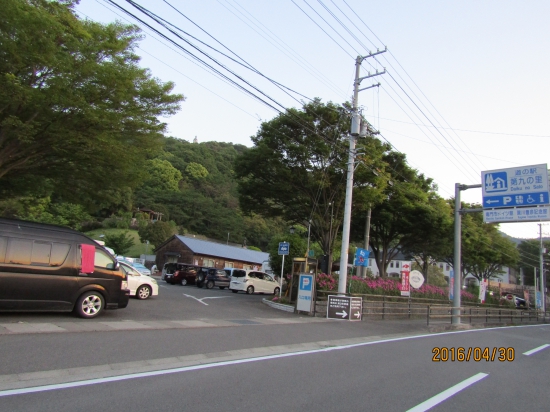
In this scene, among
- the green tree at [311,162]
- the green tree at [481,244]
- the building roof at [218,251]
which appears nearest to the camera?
the green tree at [311,162]

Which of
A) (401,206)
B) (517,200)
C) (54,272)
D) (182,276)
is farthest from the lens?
(182,276)

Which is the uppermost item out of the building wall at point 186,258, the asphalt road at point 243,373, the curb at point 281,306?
the building wall at point 186,258

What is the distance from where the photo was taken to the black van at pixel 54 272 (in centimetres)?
956

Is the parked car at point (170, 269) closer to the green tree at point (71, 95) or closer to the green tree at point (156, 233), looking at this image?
the green tree at point (71, 95)

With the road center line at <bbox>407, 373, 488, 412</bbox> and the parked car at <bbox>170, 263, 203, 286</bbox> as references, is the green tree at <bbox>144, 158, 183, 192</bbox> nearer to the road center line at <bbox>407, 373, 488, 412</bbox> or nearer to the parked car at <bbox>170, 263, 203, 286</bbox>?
the parked car at <bbox>170, 263, 203, 286</bbox>

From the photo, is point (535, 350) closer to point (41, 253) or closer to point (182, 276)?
point (41, 253)

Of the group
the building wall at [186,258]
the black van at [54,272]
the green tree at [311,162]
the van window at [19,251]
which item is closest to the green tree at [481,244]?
the green tree at [311,162]

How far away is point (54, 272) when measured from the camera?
10.2m

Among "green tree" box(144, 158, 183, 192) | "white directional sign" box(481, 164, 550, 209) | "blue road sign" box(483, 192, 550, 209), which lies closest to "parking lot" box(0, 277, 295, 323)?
"blue road sign" box(483, 192, 550, 209)

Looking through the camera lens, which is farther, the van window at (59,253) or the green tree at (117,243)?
the green tree at (117,243)

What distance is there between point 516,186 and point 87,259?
15.9 metres

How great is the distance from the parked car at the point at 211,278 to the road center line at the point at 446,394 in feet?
77.7

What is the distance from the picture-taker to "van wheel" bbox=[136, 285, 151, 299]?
16.6m

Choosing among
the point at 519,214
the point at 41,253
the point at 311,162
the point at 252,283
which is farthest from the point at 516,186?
the point at 252,283
